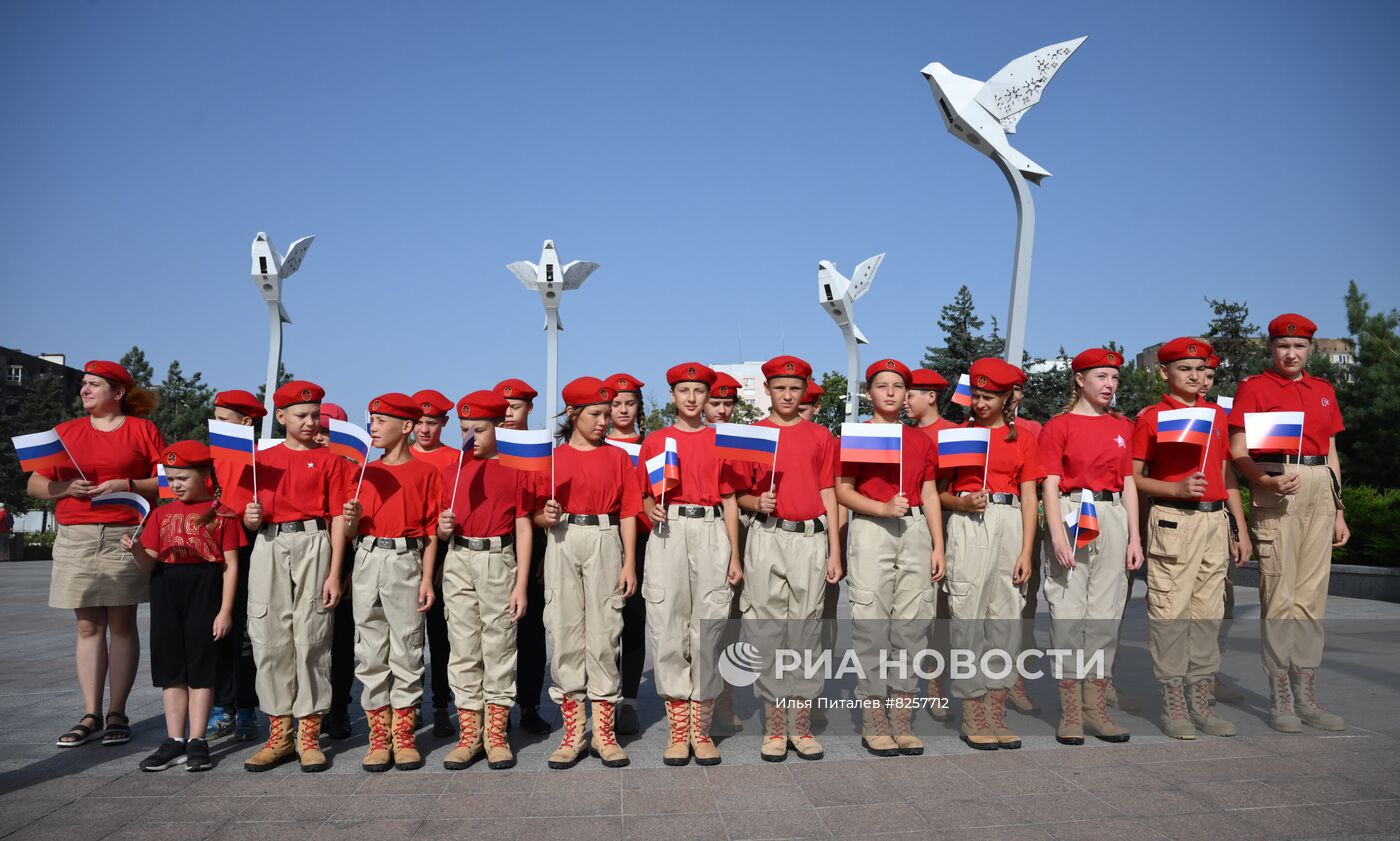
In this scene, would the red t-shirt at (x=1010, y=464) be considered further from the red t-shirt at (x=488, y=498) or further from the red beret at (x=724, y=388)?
the red t-shirt at (x=488, y=498)

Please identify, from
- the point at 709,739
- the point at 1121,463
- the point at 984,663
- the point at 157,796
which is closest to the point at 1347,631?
the point at 1121,463

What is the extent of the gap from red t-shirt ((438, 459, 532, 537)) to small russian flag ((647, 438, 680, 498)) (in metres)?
0.66

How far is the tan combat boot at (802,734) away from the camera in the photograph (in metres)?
4.91

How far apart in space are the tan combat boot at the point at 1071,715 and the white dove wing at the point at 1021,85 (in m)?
6.88

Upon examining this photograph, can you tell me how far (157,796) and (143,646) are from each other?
18.4ft

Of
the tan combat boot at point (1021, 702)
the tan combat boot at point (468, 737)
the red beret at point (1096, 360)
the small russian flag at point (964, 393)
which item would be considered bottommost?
the tan combat boot at point (1021, 702)

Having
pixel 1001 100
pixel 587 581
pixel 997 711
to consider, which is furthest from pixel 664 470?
pixel 1001 100

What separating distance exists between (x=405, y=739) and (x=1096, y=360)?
14.7 ft

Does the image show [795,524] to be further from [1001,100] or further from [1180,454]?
[1001,100]

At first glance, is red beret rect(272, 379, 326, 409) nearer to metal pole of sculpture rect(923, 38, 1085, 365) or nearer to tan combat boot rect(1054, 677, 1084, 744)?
tan combat boot rect(1054, 677, 1084, 744)

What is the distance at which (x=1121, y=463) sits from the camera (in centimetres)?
541

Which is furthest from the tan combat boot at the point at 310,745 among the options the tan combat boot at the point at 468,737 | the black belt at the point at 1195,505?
the black belt at the point at 1195,505

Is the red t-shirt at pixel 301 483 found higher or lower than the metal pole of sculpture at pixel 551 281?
lower

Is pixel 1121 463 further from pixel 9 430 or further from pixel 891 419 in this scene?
pixel 9 430
